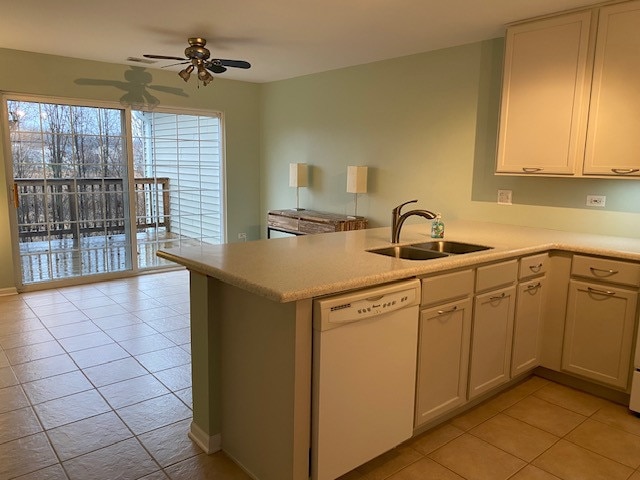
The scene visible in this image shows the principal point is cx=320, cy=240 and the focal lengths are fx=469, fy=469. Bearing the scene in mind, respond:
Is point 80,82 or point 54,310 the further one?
point 80,82

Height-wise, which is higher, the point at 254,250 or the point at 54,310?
the point at 254,250

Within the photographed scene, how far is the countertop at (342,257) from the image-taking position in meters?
1.84

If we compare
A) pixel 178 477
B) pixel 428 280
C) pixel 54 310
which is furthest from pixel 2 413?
pixel 428 280

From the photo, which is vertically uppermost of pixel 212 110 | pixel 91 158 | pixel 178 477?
pixel 212 110

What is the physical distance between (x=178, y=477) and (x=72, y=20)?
3404 mm

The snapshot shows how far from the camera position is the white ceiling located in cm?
318

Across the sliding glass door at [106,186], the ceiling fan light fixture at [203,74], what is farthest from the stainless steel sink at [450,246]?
the sliding glass door at [106,186]

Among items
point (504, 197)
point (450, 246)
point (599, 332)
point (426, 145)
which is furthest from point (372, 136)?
point (599, 332)

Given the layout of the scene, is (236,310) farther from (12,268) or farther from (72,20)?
(12,268)

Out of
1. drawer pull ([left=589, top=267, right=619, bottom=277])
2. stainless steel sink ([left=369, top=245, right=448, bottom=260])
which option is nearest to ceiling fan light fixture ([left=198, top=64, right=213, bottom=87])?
stainless steel sink ([left=369, top=245, right=448, bottom=260])

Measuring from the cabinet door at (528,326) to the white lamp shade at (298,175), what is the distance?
10.9ft

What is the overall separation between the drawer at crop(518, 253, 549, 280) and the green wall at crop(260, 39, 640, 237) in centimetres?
72

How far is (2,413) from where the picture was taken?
2625mm

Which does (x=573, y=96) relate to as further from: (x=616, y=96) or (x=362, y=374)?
(x=362, y=374)
